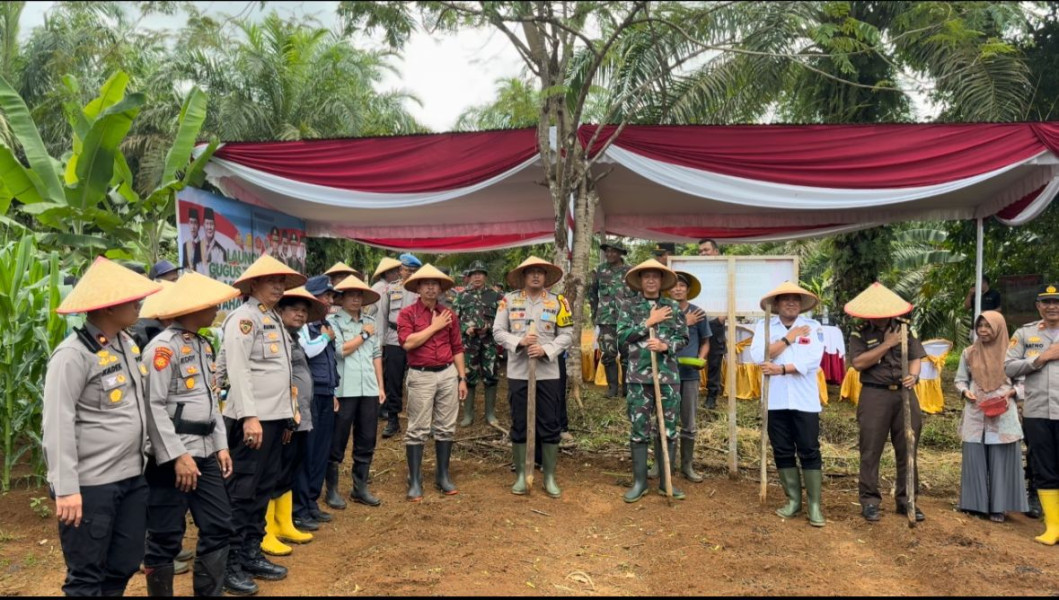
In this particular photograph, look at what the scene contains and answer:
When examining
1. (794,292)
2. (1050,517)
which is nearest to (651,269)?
(794,292)

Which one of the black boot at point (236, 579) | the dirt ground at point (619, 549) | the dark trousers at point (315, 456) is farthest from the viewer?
the dark trousers at point (315, 456)

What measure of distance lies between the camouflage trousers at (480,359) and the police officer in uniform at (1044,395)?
4.50m

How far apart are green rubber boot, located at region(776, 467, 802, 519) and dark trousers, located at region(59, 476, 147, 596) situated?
3.88 meters

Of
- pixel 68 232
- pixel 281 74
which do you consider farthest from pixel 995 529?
pixel 281 74

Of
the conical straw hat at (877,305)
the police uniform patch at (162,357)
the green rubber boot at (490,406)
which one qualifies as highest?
the conical straw hat at (877,305)

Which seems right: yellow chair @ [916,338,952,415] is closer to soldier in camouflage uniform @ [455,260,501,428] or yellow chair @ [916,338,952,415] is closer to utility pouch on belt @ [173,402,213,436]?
soldier in camouflage uniform @ [455,260,501,428]

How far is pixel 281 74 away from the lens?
12000mm

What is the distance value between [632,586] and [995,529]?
2.78m

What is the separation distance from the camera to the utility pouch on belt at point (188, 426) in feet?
10.5

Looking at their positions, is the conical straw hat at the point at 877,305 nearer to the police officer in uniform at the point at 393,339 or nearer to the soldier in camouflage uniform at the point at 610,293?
the soldier in camouflage uniform at the point at 610,293

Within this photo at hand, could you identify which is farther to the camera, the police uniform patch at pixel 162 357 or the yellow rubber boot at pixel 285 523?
the yellow rubber boot at pixel 285 523

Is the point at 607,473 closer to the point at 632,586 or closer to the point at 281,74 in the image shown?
the point at 632,586

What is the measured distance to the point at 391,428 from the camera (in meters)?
7.12

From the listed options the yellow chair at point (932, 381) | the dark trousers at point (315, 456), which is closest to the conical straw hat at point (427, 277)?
the dark trousers at point (315, 456)
